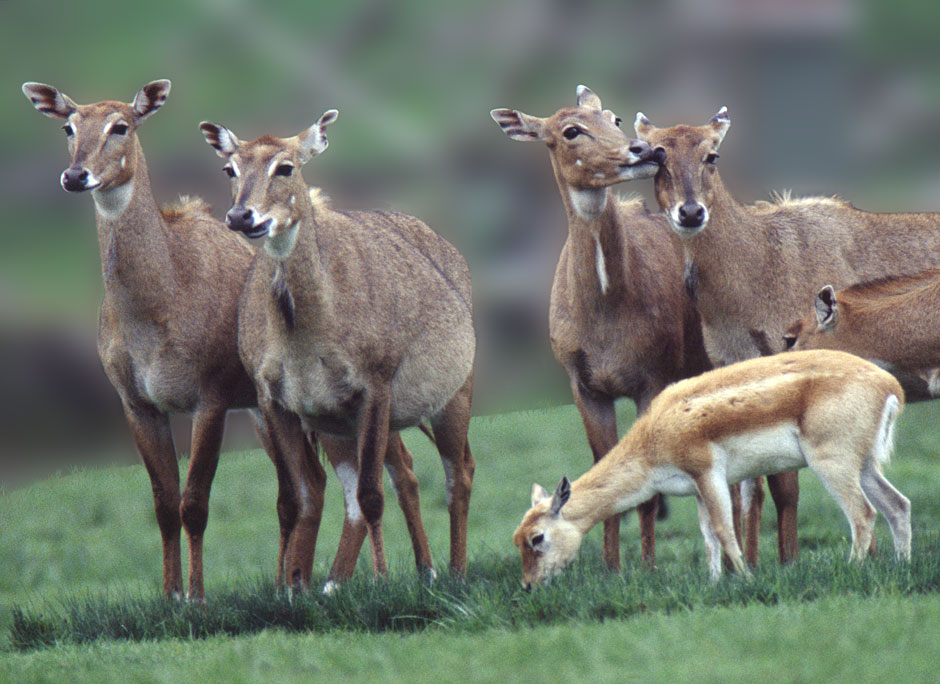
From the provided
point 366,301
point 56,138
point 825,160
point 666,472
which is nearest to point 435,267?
point 366,301

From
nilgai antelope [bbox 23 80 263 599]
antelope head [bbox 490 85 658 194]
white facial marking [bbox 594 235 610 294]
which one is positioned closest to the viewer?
nilgai antelope [bbox 23 80 263 599]

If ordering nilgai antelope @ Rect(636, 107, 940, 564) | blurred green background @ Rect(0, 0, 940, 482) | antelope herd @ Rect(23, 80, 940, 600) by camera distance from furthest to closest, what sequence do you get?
blurred green background @ Rect(0, 0, 940, 482), nilgai antelope @ Rect(636, 107, 940, 564), antelope herd @ Rect(23, 80, 940, 600)

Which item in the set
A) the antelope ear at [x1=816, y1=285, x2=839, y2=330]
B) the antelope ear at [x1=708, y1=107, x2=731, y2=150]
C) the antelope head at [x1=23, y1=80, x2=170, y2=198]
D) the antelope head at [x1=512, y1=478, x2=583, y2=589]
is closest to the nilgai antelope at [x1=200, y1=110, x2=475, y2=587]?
the antelope head at [x1=23, y1=80, x2=170, y2=198]

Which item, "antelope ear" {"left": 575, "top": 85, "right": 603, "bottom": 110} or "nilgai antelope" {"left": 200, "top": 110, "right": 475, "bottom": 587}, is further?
"antelope ear" {"left": 575, "top": 85, "right": 603, "bottom": 110}

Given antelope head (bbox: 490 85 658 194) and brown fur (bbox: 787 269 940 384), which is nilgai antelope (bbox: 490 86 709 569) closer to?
antelope head (bbox: 490 85 658 194)

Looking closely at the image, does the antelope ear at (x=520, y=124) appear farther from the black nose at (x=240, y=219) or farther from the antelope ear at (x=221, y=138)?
the black nose at (x=240, y=219)

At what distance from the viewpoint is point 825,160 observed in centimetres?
2830

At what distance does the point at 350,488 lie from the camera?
10.5m

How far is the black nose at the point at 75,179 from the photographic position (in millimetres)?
8906

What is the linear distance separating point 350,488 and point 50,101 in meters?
3.63

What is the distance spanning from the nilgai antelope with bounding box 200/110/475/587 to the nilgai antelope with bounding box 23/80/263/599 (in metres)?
0.46

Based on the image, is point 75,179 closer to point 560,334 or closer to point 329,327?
point 329,327

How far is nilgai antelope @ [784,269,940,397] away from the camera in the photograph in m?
9.21

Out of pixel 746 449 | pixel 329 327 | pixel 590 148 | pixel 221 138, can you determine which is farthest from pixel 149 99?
pixel 746 449
